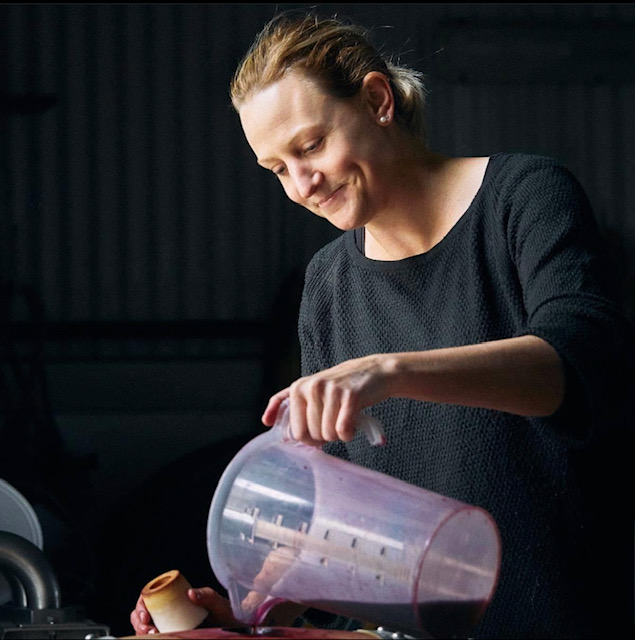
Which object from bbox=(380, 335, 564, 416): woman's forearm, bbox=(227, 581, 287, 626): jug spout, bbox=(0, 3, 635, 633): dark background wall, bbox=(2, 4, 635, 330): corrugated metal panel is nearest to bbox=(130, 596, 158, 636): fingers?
bbox=(227, 581, 287, 626): jug spout

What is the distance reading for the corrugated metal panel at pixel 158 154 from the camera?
4.28 m

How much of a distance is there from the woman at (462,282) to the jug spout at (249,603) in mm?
113

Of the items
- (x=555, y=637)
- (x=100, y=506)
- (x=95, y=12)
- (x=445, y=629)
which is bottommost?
(x=100, y=506)

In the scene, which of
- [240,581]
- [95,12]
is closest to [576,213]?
[240,581]

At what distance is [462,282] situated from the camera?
1.24 meters

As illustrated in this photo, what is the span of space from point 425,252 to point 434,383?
→ 0.39m

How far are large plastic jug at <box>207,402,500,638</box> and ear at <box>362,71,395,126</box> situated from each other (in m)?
0.44

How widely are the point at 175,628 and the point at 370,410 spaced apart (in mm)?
356

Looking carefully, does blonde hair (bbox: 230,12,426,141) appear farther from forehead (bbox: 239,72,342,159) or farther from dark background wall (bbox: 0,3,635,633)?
dark background wall (bbox: 0,3,635,633)

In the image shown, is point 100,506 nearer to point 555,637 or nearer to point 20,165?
point 20,165

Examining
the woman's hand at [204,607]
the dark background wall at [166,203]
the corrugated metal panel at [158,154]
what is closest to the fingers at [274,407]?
the woman's hand at [204,607]

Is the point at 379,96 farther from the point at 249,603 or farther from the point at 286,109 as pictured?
the point at 249,603

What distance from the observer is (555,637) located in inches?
45.6

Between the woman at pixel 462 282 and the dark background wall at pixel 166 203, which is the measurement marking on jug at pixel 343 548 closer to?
Answer: the woman at pixel 462 282
